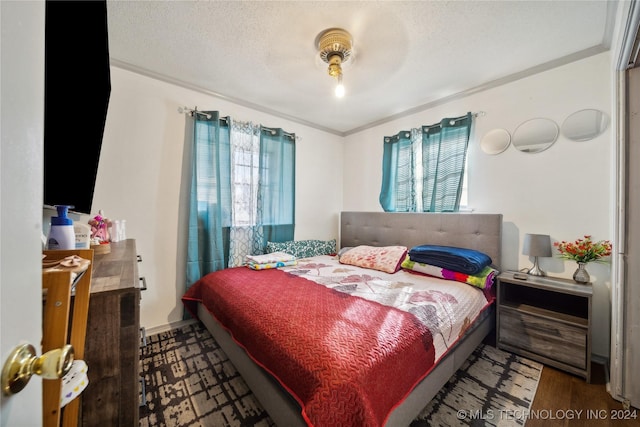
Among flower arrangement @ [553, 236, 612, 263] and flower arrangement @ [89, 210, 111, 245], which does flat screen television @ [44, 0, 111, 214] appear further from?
flower arrangement @ [553, 236, 612, 263]

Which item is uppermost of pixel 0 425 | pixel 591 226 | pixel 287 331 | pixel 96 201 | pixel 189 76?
pixel 189 76

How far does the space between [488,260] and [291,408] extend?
2.05 meters

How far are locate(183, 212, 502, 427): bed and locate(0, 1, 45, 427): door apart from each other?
84cm

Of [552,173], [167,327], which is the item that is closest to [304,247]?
[167,327]

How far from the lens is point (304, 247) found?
3.18 metres

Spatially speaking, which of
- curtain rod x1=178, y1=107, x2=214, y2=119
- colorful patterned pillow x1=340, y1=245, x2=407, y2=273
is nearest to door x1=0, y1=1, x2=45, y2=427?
curtain rod x1=178, y1=107, x2=214, y2=119

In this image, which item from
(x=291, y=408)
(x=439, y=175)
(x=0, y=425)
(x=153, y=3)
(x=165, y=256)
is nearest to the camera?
(x=0, y=425)

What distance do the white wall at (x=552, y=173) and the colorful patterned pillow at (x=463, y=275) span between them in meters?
0.41

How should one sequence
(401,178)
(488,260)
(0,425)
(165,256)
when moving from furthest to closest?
1. (401,178)
2. (165,256)
3. (488,260)
4. (0,425)

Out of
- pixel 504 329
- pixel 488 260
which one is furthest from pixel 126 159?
pixel 504 329

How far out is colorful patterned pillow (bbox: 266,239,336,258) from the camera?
9.63 ft

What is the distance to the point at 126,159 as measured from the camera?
2160 millimetres

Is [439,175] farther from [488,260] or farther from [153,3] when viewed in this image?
[153,3]

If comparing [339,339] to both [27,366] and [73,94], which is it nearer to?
[27,366]
